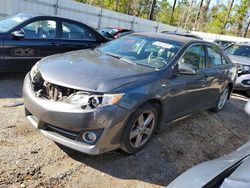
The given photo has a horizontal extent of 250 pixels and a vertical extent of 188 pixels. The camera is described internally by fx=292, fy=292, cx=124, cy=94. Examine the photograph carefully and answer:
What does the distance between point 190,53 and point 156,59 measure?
718 mm

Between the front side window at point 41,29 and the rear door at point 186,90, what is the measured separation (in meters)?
3.33

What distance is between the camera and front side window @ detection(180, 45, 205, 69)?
15.0 ft

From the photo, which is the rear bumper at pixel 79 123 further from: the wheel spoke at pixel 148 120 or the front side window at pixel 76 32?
the front side window at pixel 76 32

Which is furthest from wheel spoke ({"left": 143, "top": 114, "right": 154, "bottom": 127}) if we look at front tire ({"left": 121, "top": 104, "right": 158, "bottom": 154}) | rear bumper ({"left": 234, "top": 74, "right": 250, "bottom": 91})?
rear bumper ({"left": 234, "top": 74, "right": 250, "bottom": 91})

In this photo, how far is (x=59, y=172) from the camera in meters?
3.30

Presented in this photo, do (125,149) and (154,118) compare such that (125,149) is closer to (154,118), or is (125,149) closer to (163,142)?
(154,118)

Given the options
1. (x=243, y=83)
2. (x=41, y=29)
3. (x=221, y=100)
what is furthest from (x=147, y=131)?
(x=243, y=83)

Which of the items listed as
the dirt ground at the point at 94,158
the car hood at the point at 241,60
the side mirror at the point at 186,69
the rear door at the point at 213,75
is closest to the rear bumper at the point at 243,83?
the car hood at the point at 241,60

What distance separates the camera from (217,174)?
2.08 m

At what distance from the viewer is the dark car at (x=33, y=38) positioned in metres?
5.84

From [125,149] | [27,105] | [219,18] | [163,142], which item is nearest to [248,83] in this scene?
[163,142]

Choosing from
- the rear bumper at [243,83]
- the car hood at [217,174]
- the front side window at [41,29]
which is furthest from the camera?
the rear bumper at [243,83]

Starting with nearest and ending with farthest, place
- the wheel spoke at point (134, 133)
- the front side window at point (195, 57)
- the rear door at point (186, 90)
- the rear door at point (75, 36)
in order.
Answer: the wheel spoke at point (134, 133) < the rear door at point (186, 90) < the front side window at point (195, 57) < the rear door at point (75, 36)

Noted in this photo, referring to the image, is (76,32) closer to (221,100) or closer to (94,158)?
(221,100)
